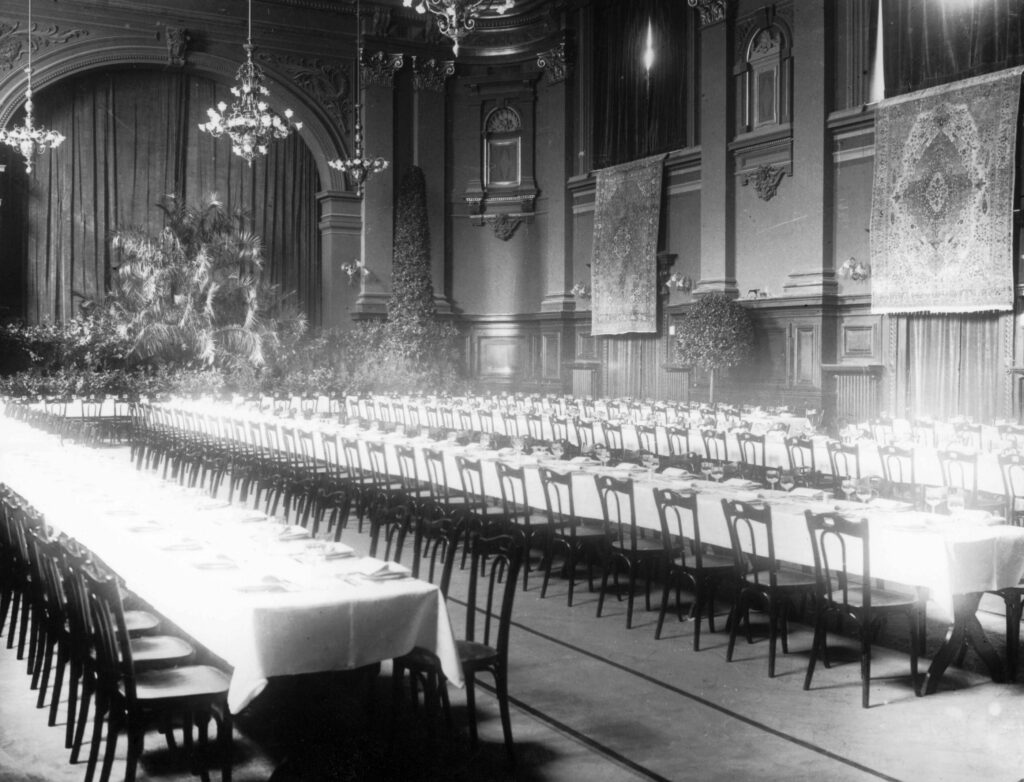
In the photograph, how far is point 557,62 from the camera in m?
20.2

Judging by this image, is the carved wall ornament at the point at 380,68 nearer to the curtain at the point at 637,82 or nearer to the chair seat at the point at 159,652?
the curtain at the point at 637,82

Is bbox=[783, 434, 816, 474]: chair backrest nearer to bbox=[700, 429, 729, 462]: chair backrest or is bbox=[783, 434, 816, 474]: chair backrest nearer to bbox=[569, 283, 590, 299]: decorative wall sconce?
bbox=[700, 429, 729, 462]: chair backrest

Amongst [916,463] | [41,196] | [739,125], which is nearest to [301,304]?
[41,196]

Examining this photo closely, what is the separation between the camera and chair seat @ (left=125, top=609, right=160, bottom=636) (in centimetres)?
446

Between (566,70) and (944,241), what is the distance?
9046 mm

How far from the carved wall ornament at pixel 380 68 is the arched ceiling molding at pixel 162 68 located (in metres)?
1.13

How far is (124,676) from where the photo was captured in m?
3.51

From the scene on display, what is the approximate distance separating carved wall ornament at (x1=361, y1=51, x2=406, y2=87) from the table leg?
18.4m

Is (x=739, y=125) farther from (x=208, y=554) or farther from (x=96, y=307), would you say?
(x=208, y=554)

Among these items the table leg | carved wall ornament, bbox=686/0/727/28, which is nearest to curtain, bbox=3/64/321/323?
carved wall ornament, bbox=686/0/727/28

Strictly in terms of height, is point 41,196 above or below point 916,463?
above

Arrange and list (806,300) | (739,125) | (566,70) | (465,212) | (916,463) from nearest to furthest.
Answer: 1. (916,463)
2. (806,300)
3. (739,125)
4. (566,70)
5. (465,212)

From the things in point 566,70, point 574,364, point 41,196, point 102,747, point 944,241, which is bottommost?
point 102,747

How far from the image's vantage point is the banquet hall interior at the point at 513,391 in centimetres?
406
